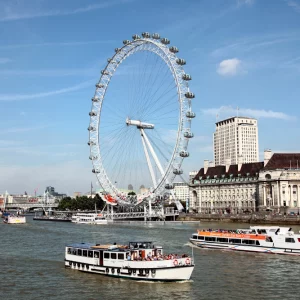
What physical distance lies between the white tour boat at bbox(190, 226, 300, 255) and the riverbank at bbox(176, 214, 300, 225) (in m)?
39.6

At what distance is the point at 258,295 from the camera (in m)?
26.5

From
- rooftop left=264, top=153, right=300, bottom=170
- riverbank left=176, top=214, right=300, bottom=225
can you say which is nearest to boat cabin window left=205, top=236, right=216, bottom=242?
riverbank left=176, top=214, right=300, bottom=225

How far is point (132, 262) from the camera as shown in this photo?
1190 inches

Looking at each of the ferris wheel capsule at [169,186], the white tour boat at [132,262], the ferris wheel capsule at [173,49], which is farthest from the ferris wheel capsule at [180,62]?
the white tour boat at [132,262]

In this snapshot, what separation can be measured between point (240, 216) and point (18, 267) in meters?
64.2

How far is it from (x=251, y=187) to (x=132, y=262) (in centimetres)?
8453

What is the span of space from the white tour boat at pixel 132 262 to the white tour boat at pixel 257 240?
43.5 feet

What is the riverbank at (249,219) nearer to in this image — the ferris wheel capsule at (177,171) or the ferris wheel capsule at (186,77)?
the ferris wheel capsule at (177,171)

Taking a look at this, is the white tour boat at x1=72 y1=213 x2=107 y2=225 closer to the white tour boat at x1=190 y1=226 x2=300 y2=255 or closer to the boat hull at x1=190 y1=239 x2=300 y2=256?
the boat hull at x1=190 y1=239 x2=300 y2=256

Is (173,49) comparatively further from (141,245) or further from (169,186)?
(141,245)

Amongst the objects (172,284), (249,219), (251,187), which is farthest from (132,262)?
(251,187)

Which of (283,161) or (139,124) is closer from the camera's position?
(139,124)

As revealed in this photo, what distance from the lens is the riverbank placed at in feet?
273

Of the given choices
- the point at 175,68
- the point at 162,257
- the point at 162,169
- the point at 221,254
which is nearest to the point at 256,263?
the point at 221,254
